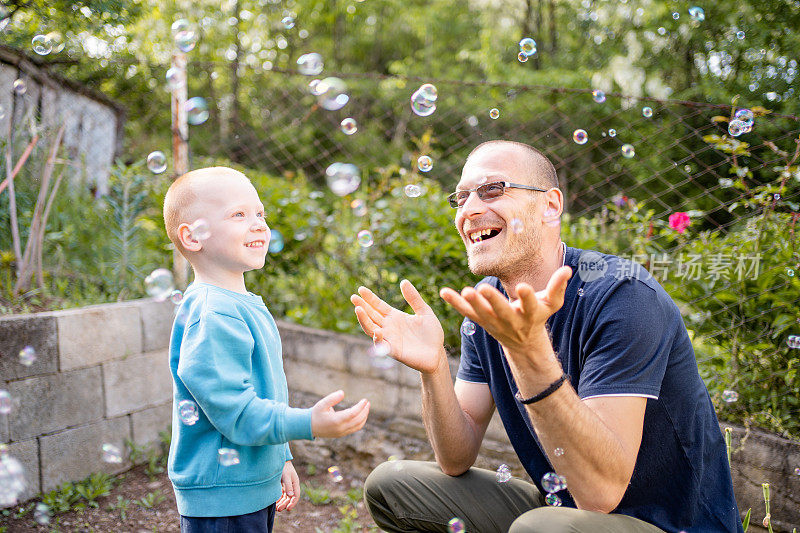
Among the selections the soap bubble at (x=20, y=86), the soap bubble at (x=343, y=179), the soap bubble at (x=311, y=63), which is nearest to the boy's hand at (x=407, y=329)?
the soap bubble at (x=343, y=179)

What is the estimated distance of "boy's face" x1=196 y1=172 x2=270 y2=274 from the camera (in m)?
1.64

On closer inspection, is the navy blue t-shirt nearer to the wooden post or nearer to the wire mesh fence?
the wire mesh fence

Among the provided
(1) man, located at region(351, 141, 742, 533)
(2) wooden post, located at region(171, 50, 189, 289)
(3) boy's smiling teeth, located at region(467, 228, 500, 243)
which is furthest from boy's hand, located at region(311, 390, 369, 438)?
(2) wooden post, located at region(171, 50, 189, 289)

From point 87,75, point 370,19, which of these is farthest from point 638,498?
point 370,19

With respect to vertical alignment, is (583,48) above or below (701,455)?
above

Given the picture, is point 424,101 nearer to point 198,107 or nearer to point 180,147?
point 198,107

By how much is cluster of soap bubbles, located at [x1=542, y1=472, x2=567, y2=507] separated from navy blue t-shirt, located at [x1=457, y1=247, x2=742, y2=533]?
0.18m

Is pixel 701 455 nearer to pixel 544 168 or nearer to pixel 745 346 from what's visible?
pixel 544 168

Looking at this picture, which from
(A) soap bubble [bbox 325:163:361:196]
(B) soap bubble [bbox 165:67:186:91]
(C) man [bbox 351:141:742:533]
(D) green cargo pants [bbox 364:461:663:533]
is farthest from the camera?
(B) soap bubble [bbox 165:67:186:91]

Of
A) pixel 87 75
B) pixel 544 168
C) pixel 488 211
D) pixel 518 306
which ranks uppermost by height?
pixel 87 75

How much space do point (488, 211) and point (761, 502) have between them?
1.64m

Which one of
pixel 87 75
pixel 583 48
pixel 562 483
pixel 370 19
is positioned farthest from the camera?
pixel 370 19

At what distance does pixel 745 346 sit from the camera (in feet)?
8.42

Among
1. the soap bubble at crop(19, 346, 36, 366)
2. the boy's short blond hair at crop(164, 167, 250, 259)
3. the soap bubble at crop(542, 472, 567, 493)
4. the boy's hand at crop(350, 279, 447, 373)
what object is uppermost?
the boy's short blond hair at crop(164, 167, 250, 259)
